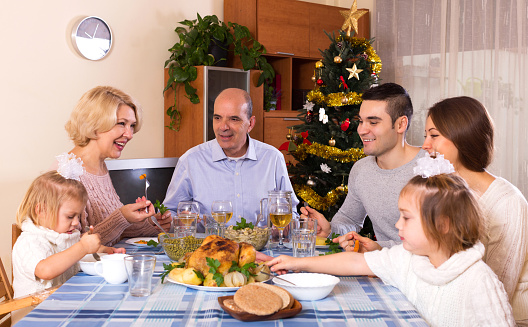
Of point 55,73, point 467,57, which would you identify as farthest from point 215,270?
point 467,57

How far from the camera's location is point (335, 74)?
4195 millimetres

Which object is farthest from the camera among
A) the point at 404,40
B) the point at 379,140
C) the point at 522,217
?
the point at 404,40

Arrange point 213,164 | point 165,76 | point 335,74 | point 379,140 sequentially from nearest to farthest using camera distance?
point 379,140, point 213,164, point 335,74, point 165,76

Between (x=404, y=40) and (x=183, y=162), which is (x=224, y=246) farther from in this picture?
(x=404, y=40)

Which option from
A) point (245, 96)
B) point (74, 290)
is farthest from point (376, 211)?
point (74, 290)

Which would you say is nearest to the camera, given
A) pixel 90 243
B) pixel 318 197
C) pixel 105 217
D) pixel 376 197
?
pixel 90 243

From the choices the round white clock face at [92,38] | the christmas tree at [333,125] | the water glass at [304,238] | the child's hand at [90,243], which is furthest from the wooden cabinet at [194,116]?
the child's hand at [90,243]

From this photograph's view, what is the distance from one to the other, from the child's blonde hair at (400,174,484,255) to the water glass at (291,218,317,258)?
1.39ft

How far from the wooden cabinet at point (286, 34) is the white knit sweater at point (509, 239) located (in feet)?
10.0

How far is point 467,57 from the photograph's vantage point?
4543 millimetres

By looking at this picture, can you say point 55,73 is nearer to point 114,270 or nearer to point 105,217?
point 105,217

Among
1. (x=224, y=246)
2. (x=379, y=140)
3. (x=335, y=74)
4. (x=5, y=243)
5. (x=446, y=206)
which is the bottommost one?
(x=5, y=243)

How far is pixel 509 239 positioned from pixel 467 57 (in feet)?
9.53

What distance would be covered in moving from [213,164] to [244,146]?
215 mm
